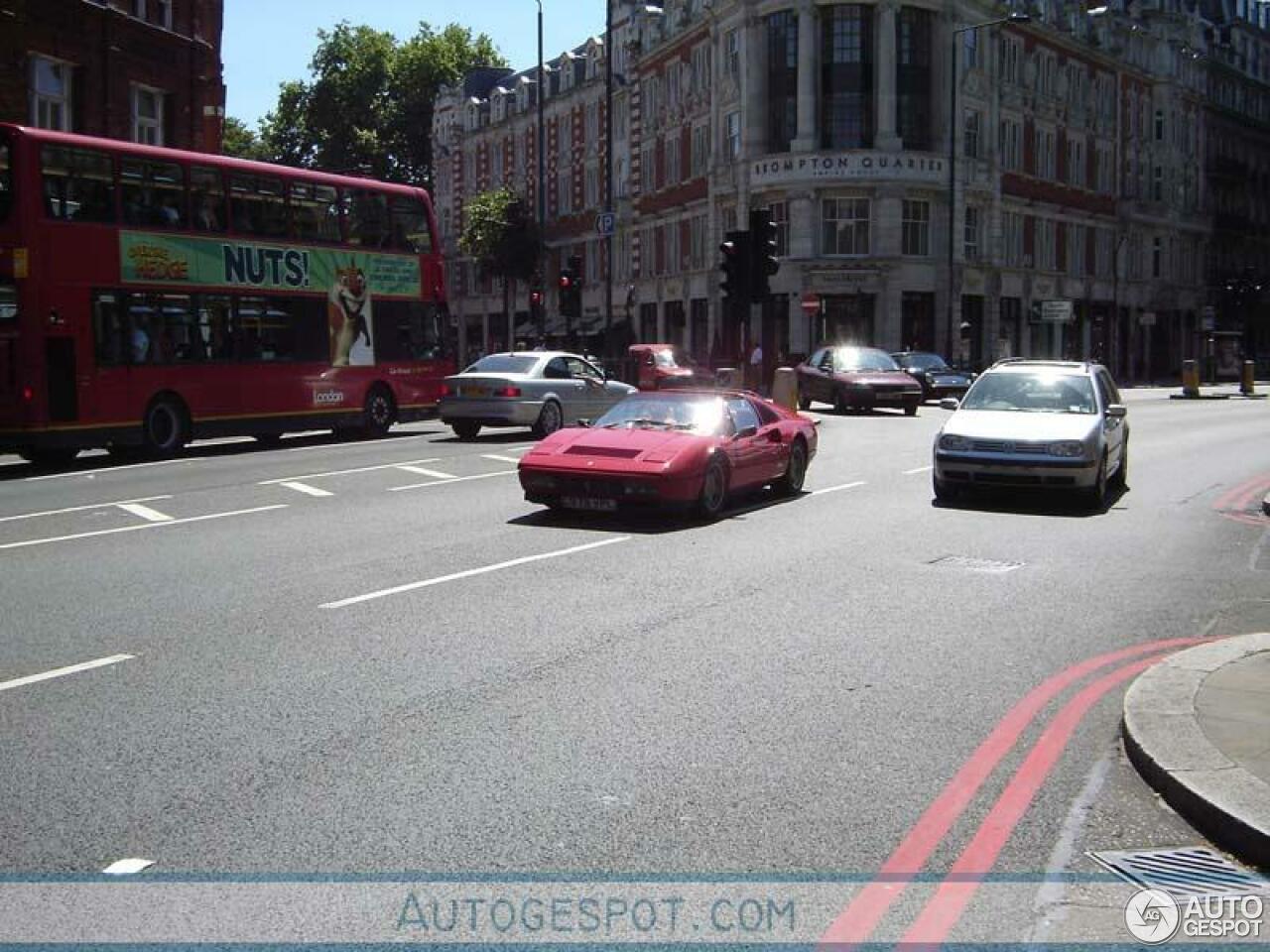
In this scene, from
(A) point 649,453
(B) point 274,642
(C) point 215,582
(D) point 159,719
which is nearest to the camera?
(D) point 159,719

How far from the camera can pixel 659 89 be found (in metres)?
62.8

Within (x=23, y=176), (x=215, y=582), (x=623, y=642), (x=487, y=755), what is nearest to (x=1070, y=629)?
(x=623, y=642)

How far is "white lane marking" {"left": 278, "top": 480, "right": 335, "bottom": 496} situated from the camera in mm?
15547

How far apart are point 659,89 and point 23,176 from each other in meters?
47.5

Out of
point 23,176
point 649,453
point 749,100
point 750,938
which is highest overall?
point 749,100

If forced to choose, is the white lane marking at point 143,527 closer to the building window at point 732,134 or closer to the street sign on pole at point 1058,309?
the building window at point 732,134

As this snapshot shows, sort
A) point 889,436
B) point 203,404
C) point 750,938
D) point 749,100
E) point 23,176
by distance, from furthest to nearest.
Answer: point 749,100
point 889,436
point 203,404
point 23,176
point 750,938

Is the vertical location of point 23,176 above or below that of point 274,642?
above

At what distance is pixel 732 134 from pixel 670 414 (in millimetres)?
43030

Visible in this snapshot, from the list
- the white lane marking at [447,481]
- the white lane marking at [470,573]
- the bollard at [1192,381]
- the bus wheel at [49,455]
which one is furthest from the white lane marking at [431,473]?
the bollard at [1192,381]

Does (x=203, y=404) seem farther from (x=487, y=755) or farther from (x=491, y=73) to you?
(x=491, y=73)

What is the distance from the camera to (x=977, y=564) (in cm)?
1098

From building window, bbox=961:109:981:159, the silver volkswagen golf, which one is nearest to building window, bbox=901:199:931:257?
building window, bbox=961:109:981:159

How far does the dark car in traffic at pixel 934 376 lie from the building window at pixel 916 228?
13299mm
